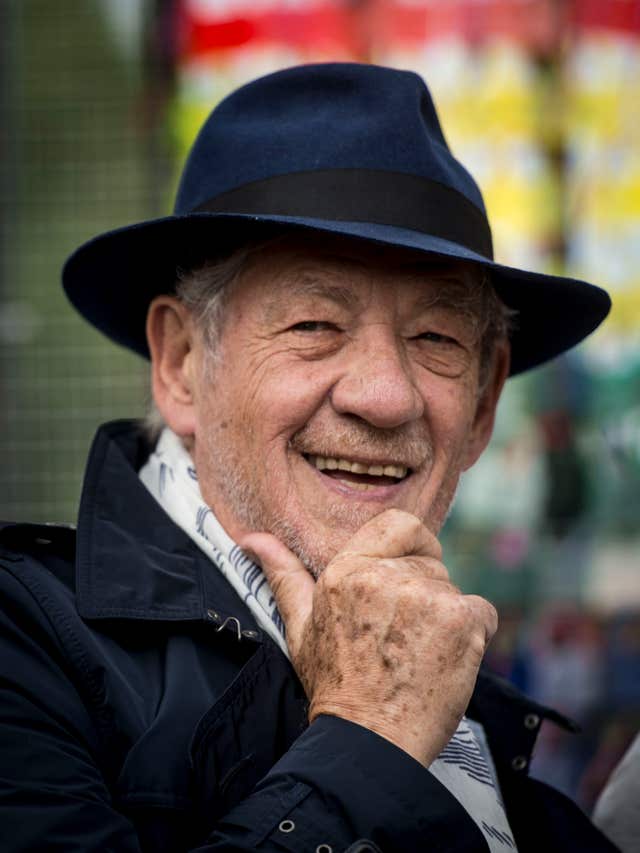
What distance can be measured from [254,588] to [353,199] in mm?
821

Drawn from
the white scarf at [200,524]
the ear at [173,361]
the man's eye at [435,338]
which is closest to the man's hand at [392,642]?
the white scarf at [200,524]

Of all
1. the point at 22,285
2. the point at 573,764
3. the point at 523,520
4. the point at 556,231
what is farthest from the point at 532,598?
the point at 22,285

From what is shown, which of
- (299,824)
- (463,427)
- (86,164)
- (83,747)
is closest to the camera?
(299,824)

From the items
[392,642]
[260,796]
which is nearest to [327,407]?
[392,642]

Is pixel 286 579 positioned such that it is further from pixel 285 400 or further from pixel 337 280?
pixel 337 280

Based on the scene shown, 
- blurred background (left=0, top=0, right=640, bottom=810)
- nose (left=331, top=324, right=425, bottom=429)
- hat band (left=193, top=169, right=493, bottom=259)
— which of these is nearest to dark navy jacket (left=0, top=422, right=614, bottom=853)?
nose (left=331, top=324, right=425, bottom=429)

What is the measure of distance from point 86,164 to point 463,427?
3935mm

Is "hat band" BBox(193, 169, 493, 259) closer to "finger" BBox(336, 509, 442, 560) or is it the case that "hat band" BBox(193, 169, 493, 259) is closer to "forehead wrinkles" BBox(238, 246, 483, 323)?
"forehead wrinkles" BBox(238, 246, 483, 323)

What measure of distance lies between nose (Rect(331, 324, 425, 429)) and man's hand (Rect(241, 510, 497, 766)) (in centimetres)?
27

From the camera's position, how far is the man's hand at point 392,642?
75.8 inches

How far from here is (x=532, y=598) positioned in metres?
5.71

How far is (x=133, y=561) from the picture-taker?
2.22 metres

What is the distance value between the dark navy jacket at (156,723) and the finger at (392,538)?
25 cm

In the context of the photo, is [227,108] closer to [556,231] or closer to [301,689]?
[301,689]
